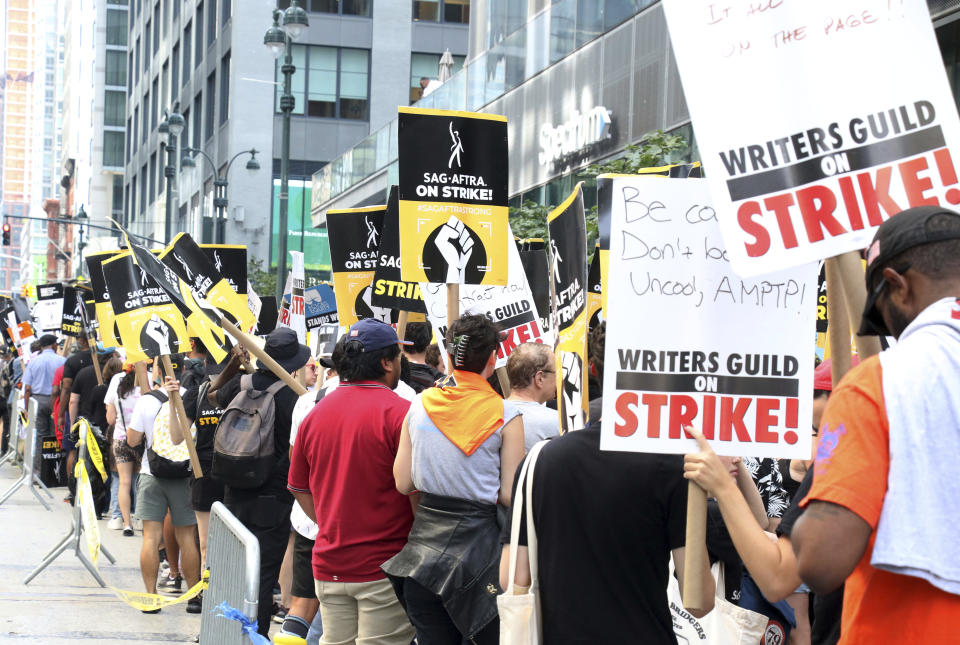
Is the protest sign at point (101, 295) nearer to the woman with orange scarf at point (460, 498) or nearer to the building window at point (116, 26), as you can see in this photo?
the woman with orange scarf at point (460, 498)

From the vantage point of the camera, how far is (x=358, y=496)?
5.57m

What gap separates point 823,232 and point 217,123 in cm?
4978

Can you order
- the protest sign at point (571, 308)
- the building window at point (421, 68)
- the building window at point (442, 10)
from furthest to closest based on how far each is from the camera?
the building window at point (442, 10)
the building window at point (421, 68)
the protest sign at point (571, 308)

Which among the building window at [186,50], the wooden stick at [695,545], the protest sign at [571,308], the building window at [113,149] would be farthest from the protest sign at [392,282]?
the building window at [113,149]

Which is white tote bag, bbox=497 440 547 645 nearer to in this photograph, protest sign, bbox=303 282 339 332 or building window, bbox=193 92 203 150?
protest sign, bbox=303 282 339 332

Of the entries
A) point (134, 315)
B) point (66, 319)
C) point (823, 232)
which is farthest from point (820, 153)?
point (66, 319)

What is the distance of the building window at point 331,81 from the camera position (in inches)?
1877

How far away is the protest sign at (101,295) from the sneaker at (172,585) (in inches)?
87.9

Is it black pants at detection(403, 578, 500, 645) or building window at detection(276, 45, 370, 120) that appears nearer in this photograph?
black pants at detection(403, 578, 500, 645)

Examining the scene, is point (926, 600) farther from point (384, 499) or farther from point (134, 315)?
point (134, 315)

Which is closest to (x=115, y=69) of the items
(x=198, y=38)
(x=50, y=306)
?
(x=198, y=38)

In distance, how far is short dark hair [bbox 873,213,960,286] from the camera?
8.06 ft

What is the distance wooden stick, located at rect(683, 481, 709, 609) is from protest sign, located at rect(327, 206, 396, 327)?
6.15m

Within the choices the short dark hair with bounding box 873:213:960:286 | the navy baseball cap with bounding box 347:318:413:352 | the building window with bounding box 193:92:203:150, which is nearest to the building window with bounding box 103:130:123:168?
the building window with bounding box 193:92:203:150
